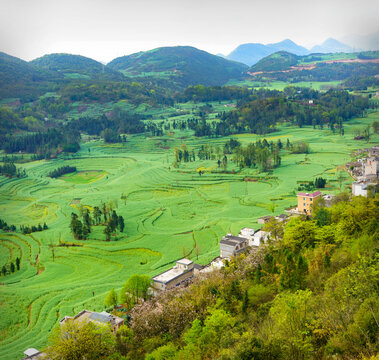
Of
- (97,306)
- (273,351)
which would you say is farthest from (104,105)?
(273,351)

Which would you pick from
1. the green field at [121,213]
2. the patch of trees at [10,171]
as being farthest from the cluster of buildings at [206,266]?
the patch of trees at [10,171]

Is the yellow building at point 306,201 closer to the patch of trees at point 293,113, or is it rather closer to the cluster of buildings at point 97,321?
the cluster of buildings at point 97,321

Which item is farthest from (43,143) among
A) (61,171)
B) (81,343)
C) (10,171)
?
(81,343)

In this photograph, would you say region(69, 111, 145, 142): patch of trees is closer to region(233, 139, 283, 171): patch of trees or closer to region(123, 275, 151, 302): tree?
region(233, 139, 283, 171): patch of trees

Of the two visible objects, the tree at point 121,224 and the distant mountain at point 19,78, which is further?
the distant mountain at point 19,78

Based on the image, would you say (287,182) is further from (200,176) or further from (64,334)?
(64,334)
